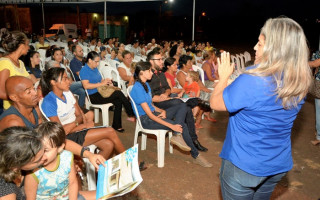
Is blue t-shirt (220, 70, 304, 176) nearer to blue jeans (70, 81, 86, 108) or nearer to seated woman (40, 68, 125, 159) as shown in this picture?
seated woman (40, 68, 125, 159)

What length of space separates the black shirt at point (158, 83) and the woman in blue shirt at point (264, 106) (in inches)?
113

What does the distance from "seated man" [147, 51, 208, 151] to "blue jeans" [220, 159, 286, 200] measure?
7.28ft

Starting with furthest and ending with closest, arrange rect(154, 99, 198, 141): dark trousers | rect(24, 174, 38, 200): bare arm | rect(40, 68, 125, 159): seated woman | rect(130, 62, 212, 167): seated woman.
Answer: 1. rect(154, 99, 198, 141): dark trousers
2. rect(130, 62, 212, 167): seated woman
3. rect(40, 68, 125, 159): seated woman
4. rect(24, 174, 38, 200): bare arm

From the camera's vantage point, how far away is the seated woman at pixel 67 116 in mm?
2795

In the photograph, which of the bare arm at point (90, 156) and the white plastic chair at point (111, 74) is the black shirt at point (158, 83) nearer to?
the white plastic chair at point (111, 74)

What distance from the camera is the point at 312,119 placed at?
554 cm

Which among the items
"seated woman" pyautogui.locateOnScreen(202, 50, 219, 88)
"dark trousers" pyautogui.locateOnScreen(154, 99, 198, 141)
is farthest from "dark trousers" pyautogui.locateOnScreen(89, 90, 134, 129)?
"seated woman" pyautogui.locateOnScreen(202, 50, 219, 88)

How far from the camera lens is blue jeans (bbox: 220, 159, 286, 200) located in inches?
58.2

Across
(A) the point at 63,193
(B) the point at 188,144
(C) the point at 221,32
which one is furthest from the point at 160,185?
(C) the point at 221,32

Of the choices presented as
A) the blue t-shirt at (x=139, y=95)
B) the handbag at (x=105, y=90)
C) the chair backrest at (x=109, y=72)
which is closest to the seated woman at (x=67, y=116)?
the blue t-shirt at (x=139, y=95)

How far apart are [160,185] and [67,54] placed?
6511 mm

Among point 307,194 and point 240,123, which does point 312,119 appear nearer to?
point 307,194

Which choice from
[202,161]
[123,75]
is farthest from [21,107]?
[123,75]

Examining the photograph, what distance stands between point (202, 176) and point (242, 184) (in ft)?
6.10
